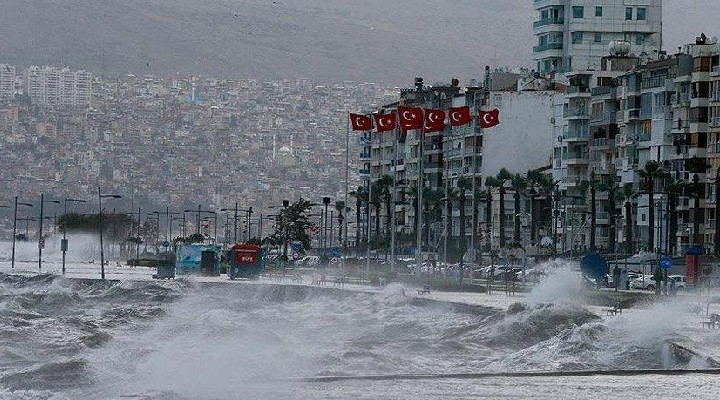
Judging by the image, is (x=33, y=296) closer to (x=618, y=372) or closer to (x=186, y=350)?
(x=186, y=350)

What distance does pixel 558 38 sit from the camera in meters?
168

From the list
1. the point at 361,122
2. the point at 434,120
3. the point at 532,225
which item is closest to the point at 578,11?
the point at 532,225

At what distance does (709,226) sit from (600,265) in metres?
42.6

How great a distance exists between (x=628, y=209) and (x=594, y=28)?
48015 millimetres

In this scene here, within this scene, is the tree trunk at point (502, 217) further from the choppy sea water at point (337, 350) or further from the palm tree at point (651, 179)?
the choppy sea water at point (337, 350)

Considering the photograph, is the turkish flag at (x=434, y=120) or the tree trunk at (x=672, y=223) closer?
the turkish flag at (x=434, y=120)

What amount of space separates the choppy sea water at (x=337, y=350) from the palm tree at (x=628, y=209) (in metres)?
35.8

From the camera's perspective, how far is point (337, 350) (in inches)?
1949

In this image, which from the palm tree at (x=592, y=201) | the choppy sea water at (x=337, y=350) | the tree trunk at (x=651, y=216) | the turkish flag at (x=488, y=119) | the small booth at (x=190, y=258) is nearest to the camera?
the choppy sea water at (x=337, y=350)

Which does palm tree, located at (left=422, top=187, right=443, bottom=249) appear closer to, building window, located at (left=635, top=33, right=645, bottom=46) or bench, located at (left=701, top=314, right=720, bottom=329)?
building window, located at (left=635, top=33, right=645, bottom=46)

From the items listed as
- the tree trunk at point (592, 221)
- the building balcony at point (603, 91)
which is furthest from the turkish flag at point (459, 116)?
the building balcony at point (603, 91)

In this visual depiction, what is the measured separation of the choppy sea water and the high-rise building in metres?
82.5

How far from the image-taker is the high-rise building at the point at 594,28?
165 m

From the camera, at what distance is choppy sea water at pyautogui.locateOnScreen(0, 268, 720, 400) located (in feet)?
110
